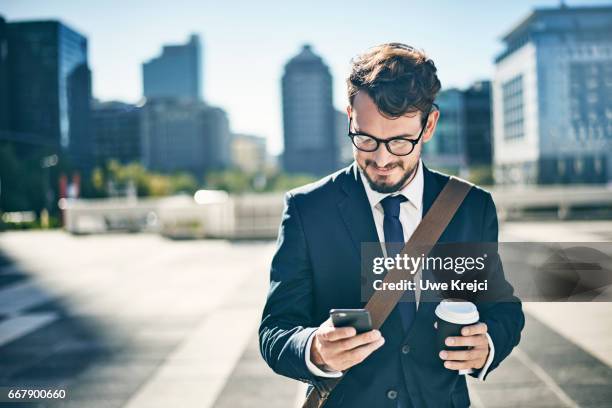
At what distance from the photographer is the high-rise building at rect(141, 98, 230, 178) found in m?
104

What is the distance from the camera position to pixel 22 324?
673cm

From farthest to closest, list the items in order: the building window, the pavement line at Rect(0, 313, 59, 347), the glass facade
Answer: the pavement line at Rect(0, 313, 59, 347)
the glass facade
the building window

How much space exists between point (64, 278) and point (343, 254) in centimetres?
946

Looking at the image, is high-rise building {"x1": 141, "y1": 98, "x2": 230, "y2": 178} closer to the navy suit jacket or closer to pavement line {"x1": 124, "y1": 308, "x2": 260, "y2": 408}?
pavement line {"x1": 124, "y1": 308, "x2": 260, "y2": 408}

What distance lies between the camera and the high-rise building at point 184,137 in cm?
10400

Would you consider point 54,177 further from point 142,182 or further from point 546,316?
point 546,316

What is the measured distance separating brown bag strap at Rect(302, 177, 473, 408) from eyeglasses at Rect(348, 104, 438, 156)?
197 mm

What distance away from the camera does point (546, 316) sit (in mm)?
6500

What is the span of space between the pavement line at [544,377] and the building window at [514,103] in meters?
1.97

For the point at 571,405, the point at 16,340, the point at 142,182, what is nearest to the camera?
the point at 571,405

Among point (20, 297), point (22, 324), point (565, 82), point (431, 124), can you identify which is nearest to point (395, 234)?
point (431, 124)

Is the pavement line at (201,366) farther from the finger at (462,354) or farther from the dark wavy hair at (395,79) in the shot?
the dark wavy hair at (395,79)

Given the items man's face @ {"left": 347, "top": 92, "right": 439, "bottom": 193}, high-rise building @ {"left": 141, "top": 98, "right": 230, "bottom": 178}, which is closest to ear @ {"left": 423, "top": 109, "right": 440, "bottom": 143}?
man's face @ {"left": 347, "top": 92, "right": 439, "bottom": 193}

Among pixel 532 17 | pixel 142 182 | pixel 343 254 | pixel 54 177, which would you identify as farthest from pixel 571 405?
pixel 142 182
